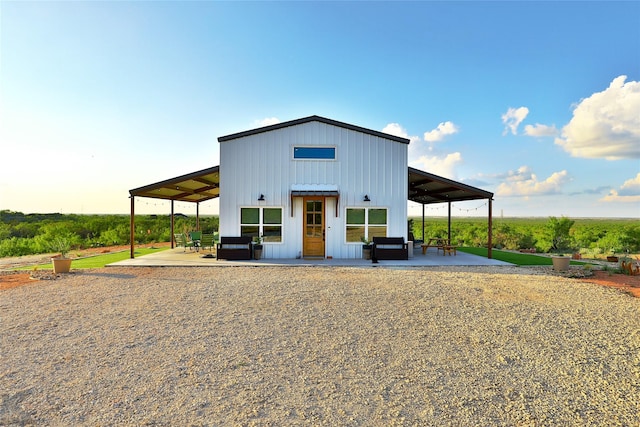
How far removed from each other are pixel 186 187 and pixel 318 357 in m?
11.9

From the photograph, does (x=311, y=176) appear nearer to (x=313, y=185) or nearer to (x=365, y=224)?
(x=313, y=185)

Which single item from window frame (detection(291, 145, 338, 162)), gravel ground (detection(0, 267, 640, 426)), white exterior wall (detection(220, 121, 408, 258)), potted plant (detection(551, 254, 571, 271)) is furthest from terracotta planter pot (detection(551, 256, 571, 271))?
window frame (detection(291, 145, 338, 162))

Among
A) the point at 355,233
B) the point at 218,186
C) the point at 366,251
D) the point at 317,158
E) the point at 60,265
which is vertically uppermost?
the point at 317,158

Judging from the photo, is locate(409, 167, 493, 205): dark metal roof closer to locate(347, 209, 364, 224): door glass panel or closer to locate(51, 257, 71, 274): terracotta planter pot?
locate(347, 209, 364, 224): door glass panel

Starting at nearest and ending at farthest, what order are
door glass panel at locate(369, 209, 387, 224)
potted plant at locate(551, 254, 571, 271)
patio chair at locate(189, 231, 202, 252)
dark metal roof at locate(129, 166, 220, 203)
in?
potted plant at locate(551, 254, 571, 271) < dark metal roof at locate(129, 166, 220, 203) < door glass panel at locate(369, 209, 387, 224) < patio chair at locate(189, 231, 202, 252)

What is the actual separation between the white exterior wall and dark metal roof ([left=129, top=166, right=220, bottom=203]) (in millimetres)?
990

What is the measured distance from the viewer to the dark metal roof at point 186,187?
11.3m

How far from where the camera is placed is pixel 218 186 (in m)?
15.2

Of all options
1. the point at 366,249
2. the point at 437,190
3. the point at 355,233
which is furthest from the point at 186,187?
the point at 437,190

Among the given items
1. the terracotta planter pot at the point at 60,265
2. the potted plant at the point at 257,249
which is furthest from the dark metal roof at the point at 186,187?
the terracotta planter pot at the point at 60,265

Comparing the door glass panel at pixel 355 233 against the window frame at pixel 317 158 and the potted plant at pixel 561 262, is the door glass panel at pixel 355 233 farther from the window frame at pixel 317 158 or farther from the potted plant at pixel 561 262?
the potted plant at pixel 561 262

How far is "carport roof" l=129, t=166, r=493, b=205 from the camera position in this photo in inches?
450

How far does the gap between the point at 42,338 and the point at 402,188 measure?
10307mm

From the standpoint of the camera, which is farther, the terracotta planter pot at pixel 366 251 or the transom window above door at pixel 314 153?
the transom window above door at pixel 314 153
